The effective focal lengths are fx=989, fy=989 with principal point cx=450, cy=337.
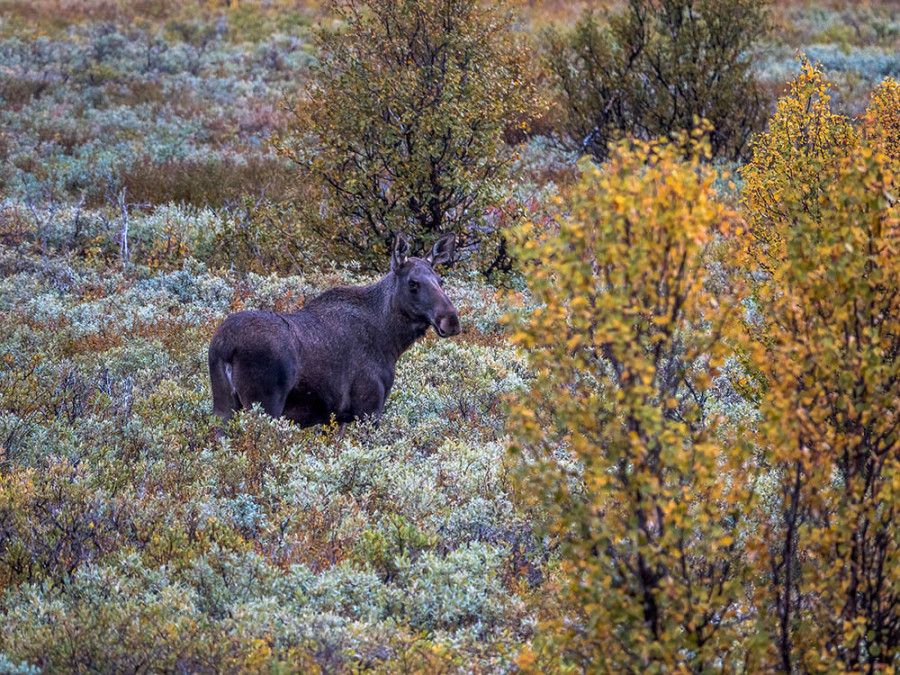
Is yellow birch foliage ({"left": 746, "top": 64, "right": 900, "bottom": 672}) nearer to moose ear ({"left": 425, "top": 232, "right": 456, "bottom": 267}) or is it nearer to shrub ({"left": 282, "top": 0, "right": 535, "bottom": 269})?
moose ear ({"left": 425, "top": 232, "right": 456, "bottom": 267})

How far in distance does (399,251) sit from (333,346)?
3.21 ft

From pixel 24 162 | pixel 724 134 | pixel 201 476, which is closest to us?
pixel 201 476

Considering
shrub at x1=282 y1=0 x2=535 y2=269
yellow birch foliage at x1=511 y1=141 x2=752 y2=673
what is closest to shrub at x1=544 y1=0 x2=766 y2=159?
shrub at x1=282 y1=0 x2=535 y2=269

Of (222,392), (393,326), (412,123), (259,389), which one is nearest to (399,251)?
(393,326)

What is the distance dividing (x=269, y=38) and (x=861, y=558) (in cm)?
3135

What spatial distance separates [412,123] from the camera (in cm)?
1188

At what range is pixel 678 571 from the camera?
4.10 metres

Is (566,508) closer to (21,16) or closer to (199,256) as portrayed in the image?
(199,256)

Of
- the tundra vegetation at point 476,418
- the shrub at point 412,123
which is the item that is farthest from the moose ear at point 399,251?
the shrub at point 412,123

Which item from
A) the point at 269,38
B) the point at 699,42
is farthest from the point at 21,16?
the point at 699,42

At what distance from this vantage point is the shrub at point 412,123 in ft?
38.5

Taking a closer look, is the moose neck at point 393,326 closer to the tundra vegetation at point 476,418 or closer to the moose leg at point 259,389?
the tundra vegetation at point 476,418

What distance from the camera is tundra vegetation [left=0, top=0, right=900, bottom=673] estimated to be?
3.72m

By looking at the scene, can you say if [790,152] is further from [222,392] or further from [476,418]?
[222,392]
